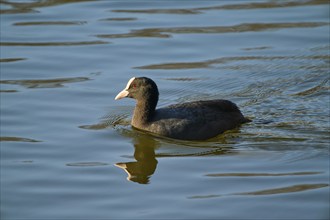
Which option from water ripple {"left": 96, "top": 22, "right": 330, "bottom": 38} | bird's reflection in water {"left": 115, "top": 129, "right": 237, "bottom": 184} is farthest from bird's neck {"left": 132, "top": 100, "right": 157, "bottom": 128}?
water ripple {"left": 96, "top": 22, "right": 330, "bottom": 38}

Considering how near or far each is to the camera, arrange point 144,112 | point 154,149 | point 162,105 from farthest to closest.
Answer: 1. point 162,105
2. point 144,112
3. point 154,149

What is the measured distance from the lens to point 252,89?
42.4 ft

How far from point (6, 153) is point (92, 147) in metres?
1.00

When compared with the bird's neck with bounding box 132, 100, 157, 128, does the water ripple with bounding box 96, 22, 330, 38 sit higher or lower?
higher

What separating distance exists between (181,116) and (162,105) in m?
1.33

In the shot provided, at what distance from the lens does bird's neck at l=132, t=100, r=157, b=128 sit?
11.4 m

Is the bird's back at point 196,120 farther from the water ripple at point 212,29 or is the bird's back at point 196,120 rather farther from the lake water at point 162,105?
the water ripple at point 212,29

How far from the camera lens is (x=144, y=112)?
1138 cm

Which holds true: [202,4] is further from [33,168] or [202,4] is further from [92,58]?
[33,168]

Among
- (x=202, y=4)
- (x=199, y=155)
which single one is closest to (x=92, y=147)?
(x=199, y=155)

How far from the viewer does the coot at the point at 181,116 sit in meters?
11.1

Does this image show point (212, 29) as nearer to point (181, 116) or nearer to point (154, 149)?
point (181, 116)

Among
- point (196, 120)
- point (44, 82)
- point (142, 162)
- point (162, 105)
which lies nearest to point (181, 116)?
point (196, 120)

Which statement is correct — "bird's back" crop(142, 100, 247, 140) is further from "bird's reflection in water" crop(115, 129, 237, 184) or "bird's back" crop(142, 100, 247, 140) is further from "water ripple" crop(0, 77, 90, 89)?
"water ripple" crop(0, 77, 90, 89)
